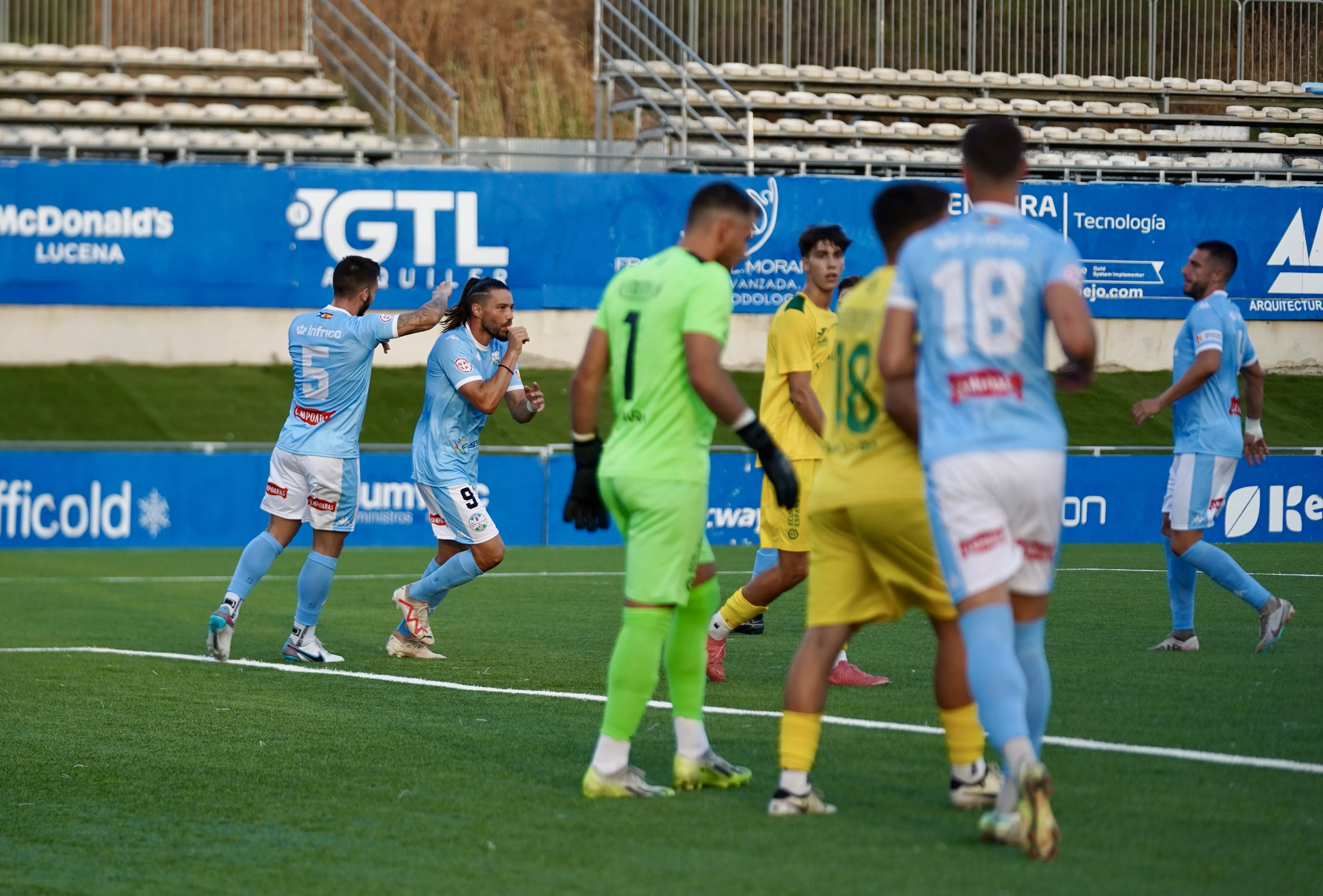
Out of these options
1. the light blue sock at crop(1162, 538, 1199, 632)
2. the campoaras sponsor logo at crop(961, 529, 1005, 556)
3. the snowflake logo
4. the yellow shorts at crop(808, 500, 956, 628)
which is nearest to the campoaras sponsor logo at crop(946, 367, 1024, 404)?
the campoaras sponsor logo at crop(961, 529, 1005, 556)

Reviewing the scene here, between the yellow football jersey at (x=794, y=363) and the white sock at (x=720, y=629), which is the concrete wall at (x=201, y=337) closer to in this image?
the yellow football jersey at (x=794, y=363)

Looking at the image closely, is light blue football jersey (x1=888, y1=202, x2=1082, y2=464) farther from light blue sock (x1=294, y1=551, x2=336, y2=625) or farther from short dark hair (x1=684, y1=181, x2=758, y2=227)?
light blue sock (x1=294, y1=551, x2=336, y2=625)

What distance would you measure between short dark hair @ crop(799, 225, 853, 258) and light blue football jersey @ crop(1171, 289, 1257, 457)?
236 cm

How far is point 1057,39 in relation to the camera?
30891 mm

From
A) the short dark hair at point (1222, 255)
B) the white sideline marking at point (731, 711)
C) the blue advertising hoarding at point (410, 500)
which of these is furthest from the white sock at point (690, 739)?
the blue advertising hoarding at point (410, 500)

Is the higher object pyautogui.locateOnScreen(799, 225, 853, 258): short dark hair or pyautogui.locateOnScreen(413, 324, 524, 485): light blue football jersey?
pyautogui.locateOnScreen(799, 225, 853, 258): short dark hair

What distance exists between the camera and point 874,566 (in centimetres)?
491

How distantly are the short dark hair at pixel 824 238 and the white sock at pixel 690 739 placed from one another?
3162mm

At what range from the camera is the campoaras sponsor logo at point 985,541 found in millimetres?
4309

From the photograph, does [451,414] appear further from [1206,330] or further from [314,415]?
[1206,330]

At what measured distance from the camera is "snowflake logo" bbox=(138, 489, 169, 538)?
18312mm

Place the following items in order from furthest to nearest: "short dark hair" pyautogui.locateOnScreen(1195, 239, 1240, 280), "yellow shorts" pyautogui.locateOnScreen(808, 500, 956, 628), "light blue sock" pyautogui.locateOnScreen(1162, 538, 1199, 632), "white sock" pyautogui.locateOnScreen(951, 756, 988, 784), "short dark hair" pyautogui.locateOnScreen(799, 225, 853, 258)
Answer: "light blue sock" pyautogui.locateOnScreen(1162, 538, 1199, 632), "short dark hair" pyautogui.locateOnScreen(1195, 239, 1240, 280), "short dark hair" pyautogui.locateOnScreen(799, 225, 853, 258), "white sock" pyautogui.locateOnScreen(951, 756, 988, 784), "yellow shorts" pyautogui.locateOnScreen(808, 500, 956, 628)

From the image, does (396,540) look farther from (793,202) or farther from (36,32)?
(36,32)

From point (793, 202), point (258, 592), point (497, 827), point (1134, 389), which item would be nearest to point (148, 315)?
point (793, 202)
